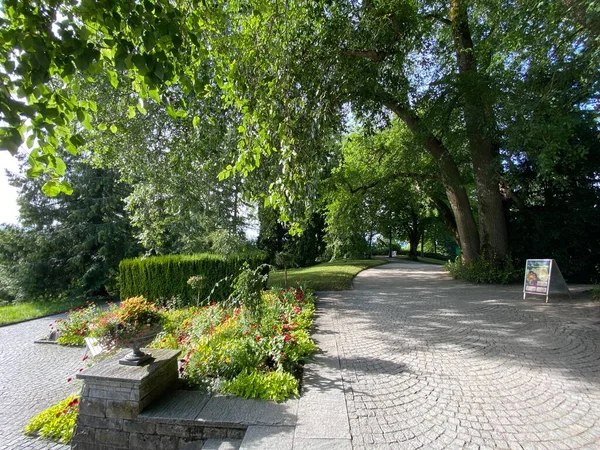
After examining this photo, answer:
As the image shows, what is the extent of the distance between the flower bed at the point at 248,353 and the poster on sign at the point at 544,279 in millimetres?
5505

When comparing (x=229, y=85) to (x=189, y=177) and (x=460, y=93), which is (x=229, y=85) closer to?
(x=189, y=177)

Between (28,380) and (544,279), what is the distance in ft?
33.9

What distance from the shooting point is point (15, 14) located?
6.77 feet

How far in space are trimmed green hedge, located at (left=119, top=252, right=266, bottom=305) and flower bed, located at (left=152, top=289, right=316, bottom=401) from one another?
370 cm

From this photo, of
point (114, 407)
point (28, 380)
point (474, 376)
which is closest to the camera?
point (114, 407)

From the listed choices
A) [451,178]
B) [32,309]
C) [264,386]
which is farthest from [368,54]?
[32,309]

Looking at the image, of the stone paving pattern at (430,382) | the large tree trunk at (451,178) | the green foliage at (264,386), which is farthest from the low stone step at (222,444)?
the large tree trunk at (451,178)

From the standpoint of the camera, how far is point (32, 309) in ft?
→ 43.3

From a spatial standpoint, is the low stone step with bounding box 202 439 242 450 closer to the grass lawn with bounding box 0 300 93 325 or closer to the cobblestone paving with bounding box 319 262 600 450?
the cobblestone paving with bounding box 319 262 600 450

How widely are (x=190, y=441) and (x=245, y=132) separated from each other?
2.71m

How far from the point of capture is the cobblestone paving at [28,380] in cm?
384

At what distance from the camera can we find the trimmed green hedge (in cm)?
951

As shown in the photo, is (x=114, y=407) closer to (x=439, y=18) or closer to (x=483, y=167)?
(x=483, y=167)

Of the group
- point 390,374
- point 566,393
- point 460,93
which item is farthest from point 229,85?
point 460,93
